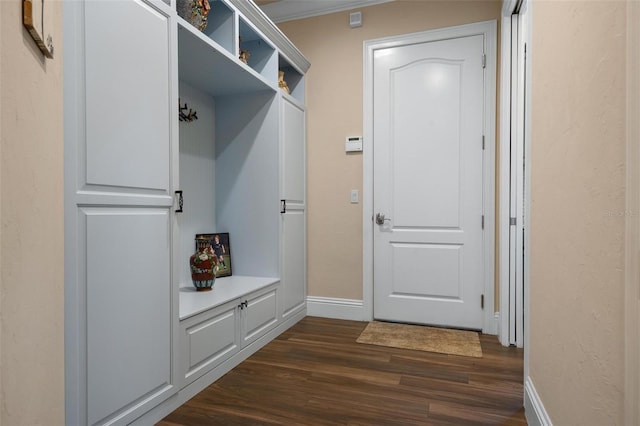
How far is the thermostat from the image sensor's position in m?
3.21

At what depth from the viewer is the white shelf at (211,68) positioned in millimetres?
1971

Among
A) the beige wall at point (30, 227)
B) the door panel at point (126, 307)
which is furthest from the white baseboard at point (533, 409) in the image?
the beige wall at point (30, 227)

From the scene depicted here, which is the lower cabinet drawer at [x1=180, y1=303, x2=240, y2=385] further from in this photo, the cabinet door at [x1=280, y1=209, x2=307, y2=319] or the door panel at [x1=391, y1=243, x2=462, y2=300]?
the door panel at [x1=391, y1=243, x2=462, y2=300]

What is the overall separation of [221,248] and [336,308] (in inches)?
44.7

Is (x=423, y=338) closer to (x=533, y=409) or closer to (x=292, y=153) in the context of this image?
(x=533, y=409)

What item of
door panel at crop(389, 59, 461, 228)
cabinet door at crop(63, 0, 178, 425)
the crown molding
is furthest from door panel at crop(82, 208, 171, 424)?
the crown molding

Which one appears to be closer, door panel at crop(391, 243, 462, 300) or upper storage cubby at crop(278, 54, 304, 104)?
door panel at crop(391, 243, 462, 300)

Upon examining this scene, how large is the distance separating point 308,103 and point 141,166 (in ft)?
6.79

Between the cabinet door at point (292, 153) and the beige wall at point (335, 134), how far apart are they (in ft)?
0.39

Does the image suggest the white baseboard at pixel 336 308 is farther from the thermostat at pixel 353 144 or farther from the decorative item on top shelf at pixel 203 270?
the thermostat at pixel 353 144

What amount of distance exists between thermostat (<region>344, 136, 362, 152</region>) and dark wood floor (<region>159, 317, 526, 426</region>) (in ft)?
5.16

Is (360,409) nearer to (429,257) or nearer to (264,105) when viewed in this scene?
(429,257)

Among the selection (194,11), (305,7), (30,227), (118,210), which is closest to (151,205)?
(118,210)

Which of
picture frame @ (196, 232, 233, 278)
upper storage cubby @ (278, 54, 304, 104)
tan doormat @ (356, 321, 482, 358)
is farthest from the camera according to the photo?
upper storage cubby @ (278, 54, 304, 104)
